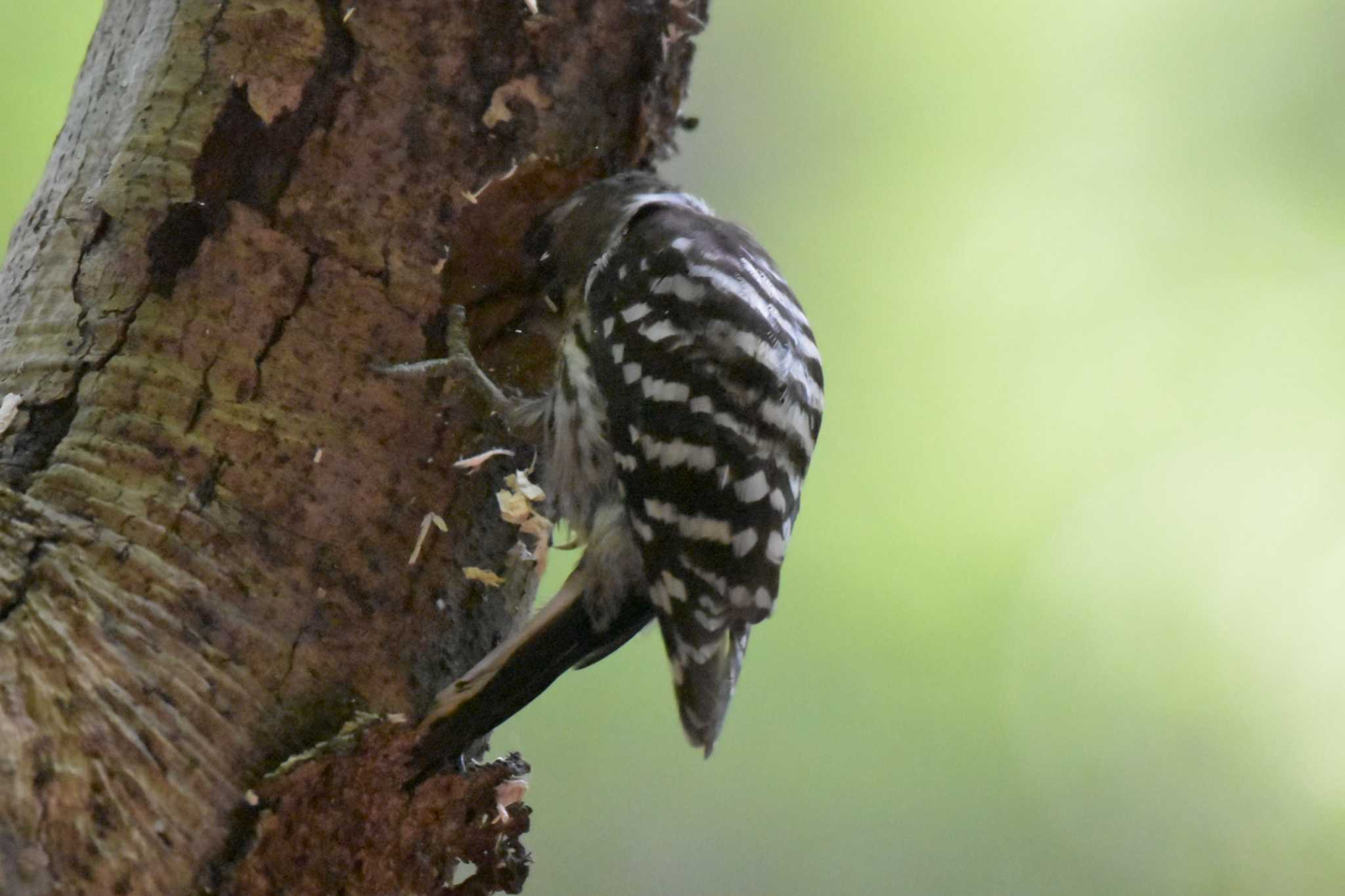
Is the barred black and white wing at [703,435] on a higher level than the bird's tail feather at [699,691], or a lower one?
higher

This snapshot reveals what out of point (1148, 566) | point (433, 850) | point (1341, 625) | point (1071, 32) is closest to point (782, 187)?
point (1071, 32)

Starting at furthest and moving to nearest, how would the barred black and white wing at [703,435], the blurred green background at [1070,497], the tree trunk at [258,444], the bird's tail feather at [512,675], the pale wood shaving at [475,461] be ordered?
the blurred green background at [1070,497]
the barred black and white wing at [703,435]
the pale wood shaving at [475,461]
the bird's tail feather at [512,675]
the tree trunk at [258,444]

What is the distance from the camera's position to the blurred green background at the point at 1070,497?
4.36 meters

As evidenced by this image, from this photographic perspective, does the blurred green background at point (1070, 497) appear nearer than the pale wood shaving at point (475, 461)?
No

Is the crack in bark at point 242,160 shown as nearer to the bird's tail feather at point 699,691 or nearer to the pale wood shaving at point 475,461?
the pale wood shaving at point 475,461

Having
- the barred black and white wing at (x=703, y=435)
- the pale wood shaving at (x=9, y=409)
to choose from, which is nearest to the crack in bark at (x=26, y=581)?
the pale wood shaving at (x=9, y=409)

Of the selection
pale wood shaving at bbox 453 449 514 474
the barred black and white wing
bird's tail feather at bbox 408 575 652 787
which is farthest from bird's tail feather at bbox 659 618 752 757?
pale wood shaving at bbox 453 449 514 474

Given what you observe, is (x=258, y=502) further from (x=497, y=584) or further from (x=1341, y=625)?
(x=1341, y=625)

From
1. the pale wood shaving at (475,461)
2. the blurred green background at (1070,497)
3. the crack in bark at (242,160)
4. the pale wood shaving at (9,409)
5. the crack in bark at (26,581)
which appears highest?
the blurred green background at (1070,497)

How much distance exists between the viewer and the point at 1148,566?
4.63m

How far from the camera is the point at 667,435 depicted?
2.06 meters

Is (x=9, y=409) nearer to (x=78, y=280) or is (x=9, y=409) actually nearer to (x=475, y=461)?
(x=78, y=280)

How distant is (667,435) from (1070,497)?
2665mm

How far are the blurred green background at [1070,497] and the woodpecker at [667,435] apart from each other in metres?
2.07
